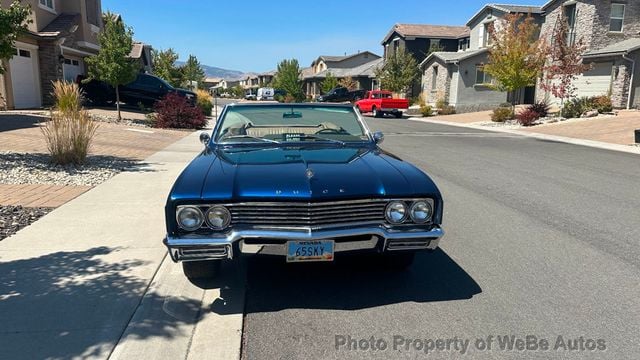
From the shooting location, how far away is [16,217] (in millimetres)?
5770

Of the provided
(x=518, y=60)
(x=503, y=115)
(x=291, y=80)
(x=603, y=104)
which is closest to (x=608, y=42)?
(x=603, y=104)

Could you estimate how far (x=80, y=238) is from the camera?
5.12 metres

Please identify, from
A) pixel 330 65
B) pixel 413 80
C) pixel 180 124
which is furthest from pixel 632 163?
pixel 330 65

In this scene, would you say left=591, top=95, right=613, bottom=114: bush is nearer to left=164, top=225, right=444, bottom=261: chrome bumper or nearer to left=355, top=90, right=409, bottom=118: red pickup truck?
left=355, top=90, right=409, bottom=118: red pickup truck

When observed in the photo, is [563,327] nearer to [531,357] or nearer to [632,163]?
[531,357]

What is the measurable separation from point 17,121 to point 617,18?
30.1 m

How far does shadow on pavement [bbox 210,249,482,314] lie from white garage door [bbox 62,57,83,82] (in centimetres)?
2177

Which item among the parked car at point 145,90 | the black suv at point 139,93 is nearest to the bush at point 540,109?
the black suv at point 139,93

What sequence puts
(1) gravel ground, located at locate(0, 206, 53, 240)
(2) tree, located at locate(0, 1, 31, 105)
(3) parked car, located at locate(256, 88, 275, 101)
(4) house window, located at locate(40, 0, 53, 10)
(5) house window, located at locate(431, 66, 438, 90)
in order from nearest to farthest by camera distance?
(1) gravel ground, located at locate(0, 206, 53, 240) → (2) tree, located at locate(0, 1, 31, 105) → (4) house window, located at locate(40, 0, 53, 10) → (5) house window, located at locate(431, 66, 438, 90) → (3) parked car, located at locate(256, 88, 275, 101)

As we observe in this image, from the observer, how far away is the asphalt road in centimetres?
326

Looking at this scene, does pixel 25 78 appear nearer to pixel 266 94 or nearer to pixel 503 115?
pixel 503 115

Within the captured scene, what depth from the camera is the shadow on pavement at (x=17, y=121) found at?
1336cm

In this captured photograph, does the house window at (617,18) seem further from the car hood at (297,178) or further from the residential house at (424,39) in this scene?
the car hood at (297,178)

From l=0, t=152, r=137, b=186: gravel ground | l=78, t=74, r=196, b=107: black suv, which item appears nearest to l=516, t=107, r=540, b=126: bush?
l=78, t=74, r=196, b=107: black suv
